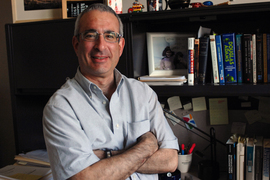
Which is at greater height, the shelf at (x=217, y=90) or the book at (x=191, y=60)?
the book at (x=191, y=60)

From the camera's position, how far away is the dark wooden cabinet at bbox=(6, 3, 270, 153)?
1.47m

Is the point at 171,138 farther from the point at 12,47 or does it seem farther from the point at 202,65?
the point at 12,47

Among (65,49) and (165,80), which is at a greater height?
(65,49)

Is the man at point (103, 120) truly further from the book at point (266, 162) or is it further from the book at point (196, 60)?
the book at point (266, 162)

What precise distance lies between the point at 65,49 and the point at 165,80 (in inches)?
26.4

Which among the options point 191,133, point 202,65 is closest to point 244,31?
point 202,65

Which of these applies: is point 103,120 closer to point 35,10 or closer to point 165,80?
point 165,80

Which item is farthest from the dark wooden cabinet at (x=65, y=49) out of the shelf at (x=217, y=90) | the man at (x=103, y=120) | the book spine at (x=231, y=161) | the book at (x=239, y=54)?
the book spine at (x=231, y=161)

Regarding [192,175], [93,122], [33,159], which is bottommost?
[192,175]

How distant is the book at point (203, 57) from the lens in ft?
4.88

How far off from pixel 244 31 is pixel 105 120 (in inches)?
43.1

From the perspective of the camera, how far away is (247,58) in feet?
4.68

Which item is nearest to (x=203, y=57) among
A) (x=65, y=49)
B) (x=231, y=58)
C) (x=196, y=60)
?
(x=196, y=60)

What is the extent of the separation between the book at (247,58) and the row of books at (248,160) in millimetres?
374
